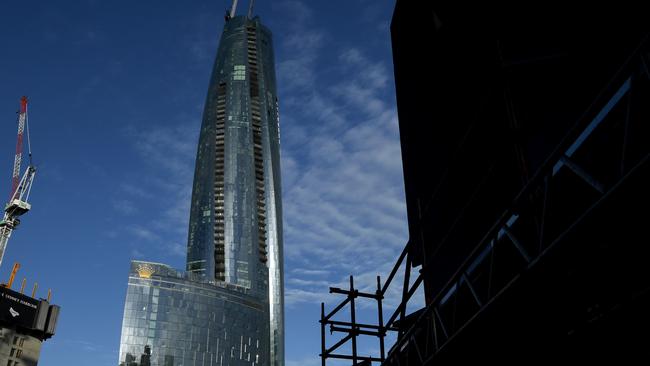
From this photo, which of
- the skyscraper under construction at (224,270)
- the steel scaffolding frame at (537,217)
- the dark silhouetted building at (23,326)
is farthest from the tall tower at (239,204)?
the steel scaffolding frame at (537,217)

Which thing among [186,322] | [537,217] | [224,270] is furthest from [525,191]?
[224,270]

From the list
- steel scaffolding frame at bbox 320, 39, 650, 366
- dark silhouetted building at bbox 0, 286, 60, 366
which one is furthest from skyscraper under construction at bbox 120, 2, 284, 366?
steel scaffolding frame at bbox 320, 39, 650, 366

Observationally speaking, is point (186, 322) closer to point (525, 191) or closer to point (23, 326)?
point (23, 326)

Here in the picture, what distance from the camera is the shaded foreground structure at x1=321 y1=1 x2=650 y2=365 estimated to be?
24.6 ft

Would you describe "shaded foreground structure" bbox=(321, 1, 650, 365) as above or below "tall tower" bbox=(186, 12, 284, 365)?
below

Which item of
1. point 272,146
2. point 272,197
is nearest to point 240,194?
point 272,197

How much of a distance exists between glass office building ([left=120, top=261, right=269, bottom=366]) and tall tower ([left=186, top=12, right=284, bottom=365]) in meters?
9.26

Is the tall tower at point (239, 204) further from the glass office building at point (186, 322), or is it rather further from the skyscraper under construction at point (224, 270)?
the glass office building at point (186, 322)

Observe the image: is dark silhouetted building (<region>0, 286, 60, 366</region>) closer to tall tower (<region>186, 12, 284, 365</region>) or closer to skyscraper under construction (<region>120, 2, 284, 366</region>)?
skyscraper under construction (<region>120, 2, 284, 366</region>)

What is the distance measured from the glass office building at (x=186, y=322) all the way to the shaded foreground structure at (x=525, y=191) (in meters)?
132

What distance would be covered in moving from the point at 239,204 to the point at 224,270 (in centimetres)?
2143

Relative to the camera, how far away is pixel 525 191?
941 centimetres

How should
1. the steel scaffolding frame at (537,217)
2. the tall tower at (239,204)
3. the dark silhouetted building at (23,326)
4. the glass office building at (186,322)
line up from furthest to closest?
the tall tower at (239,204), the glass office building at (186,322), the dark silhouetted building at (23,326), the steel scaffolding frame at (537,217)

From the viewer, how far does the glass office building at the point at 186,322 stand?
5881 inches
